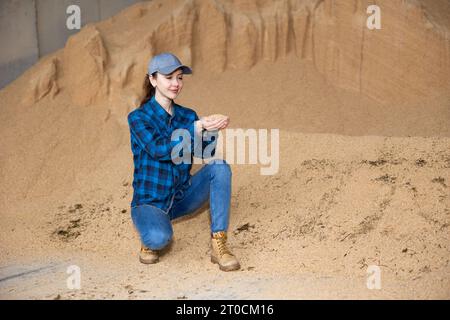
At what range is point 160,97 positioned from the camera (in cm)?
251

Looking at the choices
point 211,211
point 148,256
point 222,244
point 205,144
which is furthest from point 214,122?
point 148,256

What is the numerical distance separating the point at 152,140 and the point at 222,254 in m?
0.53

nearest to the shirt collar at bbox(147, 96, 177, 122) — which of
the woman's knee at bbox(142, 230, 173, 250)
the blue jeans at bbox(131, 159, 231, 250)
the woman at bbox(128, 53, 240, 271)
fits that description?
the woman at bbox(128, 53, 240, 271)

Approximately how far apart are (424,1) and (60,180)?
2.43 meters

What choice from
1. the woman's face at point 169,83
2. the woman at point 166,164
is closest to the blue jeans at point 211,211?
the woman at point 166,164

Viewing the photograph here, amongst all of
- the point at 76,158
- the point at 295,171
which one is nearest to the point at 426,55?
the point at 295,171

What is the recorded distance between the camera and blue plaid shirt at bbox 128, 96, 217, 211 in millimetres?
2422

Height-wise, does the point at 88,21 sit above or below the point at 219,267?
above

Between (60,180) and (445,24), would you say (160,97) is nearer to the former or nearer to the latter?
(60,180)

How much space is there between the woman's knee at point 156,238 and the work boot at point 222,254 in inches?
7.4

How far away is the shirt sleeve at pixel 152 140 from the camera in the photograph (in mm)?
2385

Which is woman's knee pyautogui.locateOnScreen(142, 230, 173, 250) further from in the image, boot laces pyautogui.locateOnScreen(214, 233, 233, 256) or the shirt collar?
the shirt collar

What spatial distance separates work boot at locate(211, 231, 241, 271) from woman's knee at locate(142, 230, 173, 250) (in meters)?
0.19

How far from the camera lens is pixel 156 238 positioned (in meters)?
2.42
